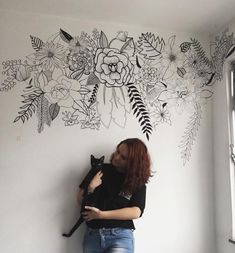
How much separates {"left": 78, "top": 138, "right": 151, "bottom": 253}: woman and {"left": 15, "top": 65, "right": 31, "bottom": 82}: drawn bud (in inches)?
31.2

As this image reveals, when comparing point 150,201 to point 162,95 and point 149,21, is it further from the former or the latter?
point 149,21

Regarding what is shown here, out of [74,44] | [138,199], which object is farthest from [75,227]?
[74,44]

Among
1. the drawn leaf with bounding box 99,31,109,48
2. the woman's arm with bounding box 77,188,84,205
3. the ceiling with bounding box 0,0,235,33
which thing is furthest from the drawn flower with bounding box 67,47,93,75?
the woman's arm with bounding box 77,188,84,205

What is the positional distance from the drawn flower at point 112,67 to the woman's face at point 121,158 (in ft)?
1.65

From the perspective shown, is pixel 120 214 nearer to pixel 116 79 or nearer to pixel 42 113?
pixel 42 113

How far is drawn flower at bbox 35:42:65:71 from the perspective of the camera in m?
2.26

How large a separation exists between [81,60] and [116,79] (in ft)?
0.93

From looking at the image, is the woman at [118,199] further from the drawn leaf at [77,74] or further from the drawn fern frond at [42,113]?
the drawn leaf at [77,74]

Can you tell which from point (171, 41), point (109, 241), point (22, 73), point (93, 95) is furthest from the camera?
point (171, 41)

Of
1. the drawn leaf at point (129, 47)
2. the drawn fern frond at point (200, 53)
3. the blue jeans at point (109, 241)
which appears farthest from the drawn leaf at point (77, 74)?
the blue jeans at point (109, 241)

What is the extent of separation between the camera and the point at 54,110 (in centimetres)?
224

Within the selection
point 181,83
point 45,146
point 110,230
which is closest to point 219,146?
point 181,83

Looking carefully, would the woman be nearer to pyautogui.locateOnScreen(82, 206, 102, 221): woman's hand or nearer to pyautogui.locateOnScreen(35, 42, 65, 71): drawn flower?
pyautogui.locateOnScreen(82, 206, 102, 221): woman's hand

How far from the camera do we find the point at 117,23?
2.42m
